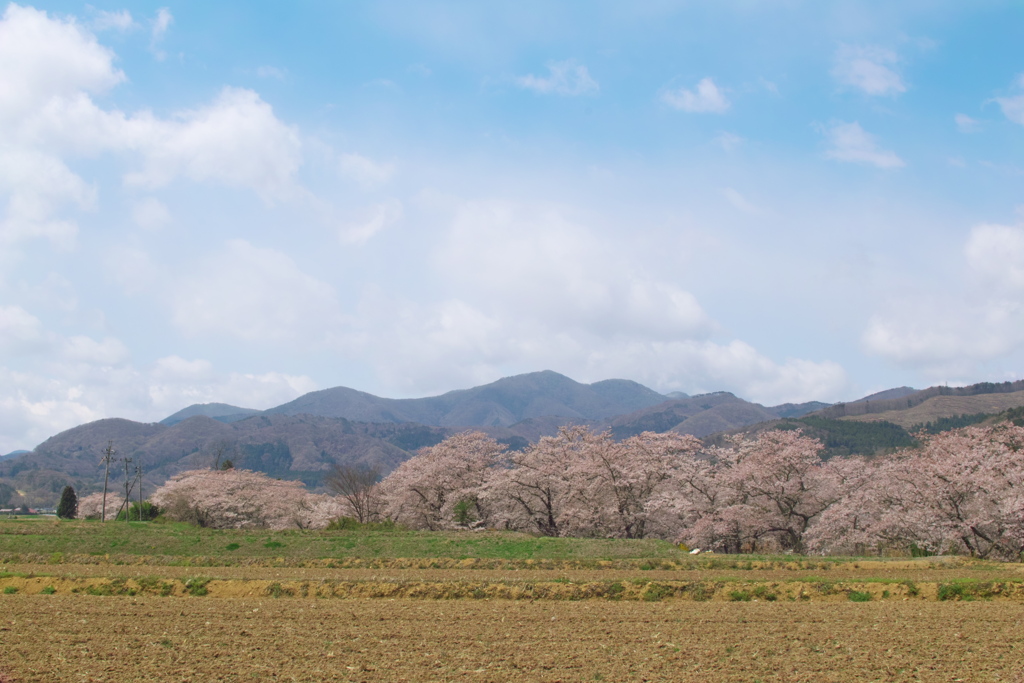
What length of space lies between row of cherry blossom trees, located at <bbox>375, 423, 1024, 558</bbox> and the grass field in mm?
7417

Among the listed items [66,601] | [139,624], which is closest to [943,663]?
[139,624]

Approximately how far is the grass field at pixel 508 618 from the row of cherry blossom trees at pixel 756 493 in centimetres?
742

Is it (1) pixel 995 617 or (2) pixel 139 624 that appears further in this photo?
(1) pixel 995 617

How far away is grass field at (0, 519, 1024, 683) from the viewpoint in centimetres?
982

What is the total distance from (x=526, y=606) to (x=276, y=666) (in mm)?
7059

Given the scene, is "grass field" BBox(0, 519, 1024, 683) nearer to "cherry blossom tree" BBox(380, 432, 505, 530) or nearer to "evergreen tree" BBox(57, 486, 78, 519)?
"cherry blossom tree" BBox(380, 432, 505, 530)

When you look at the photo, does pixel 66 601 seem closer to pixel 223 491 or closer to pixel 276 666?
pixel 276 666

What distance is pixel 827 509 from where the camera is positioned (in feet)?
111

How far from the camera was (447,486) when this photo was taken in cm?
5122

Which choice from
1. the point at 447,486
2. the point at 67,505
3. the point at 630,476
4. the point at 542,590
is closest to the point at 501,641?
the point at 542,590

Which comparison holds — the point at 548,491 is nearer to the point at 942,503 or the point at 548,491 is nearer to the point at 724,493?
the point at 724,493

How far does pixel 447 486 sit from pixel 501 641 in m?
40.4

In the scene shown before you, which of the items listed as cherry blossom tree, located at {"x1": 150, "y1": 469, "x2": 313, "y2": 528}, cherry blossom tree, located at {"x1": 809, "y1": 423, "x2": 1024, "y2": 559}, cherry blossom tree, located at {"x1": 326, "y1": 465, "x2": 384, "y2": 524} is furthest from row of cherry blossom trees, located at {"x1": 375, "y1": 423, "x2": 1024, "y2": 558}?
cherry blossom tree, located at {"x1": 150, "y1": 469, "x2": 313, "y2": 528}

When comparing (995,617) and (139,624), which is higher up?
(139,624)
